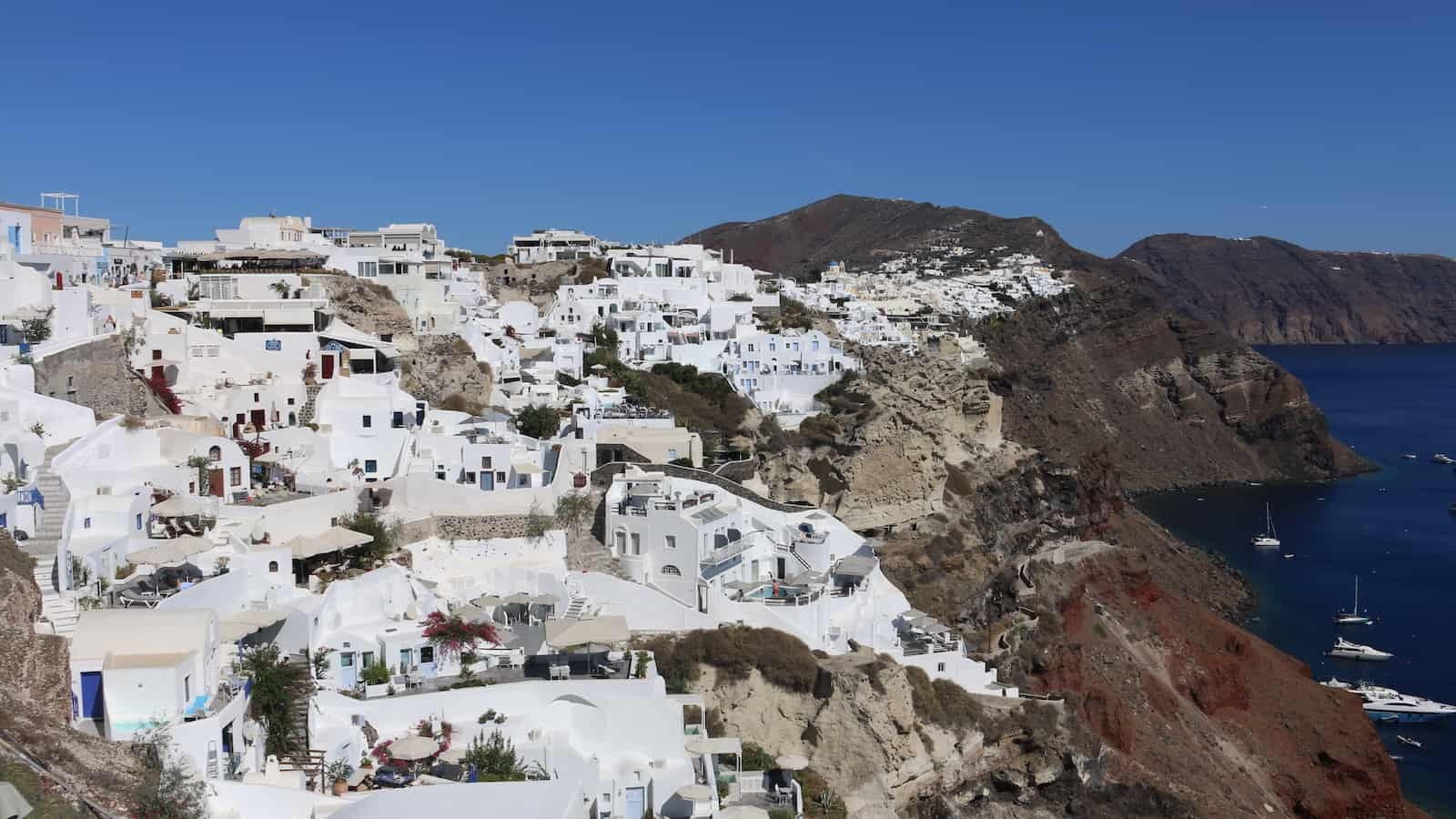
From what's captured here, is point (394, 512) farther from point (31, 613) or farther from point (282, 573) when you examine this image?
point (31, 613)

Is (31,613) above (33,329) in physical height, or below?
below

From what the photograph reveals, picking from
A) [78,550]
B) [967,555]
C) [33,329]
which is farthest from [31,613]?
[967,555]

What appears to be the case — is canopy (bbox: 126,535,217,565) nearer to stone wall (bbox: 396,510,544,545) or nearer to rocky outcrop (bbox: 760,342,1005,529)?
stone wall (bbox: 396,510,544,545)

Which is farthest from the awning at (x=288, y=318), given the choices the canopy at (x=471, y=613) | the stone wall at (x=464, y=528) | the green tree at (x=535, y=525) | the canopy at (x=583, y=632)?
the canopy at (x=583, y=632)

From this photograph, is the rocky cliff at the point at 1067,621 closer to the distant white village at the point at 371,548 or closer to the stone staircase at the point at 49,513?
the distant white village at the point at 371,548

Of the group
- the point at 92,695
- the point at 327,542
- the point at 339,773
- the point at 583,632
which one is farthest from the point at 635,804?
the point at 92,695

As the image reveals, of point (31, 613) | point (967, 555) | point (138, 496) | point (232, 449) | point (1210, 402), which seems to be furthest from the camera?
point (1210, 402)
